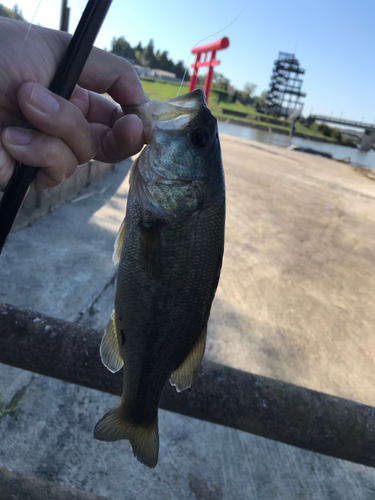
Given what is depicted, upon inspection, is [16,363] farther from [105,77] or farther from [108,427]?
[105,77]

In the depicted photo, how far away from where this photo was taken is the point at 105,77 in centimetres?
151

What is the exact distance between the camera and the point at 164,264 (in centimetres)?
117

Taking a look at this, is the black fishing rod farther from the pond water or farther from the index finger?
the pond water

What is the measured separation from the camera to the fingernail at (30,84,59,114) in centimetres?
115

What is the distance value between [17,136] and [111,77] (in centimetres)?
48

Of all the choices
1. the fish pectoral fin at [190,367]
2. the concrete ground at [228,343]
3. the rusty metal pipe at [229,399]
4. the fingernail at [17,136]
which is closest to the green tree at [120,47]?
the fingernail at [17,136]

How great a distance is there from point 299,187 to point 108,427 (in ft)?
32.5

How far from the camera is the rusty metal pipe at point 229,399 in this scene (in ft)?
4.75

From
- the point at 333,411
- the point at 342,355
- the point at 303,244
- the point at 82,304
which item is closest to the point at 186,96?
the point at 333,411

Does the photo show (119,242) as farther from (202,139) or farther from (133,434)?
(133,434)

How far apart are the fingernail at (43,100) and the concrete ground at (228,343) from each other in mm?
1813

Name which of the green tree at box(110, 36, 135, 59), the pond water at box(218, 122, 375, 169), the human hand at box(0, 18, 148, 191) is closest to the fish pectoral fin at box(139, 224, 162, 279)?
the human hand at box(0, 18, 148, 191)

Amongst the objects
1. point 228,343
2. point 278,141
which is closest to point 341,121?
point 278,141

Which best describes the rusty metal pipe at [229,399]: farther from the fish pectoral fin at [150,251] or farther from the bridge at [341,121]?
the bridge at [341,121]
